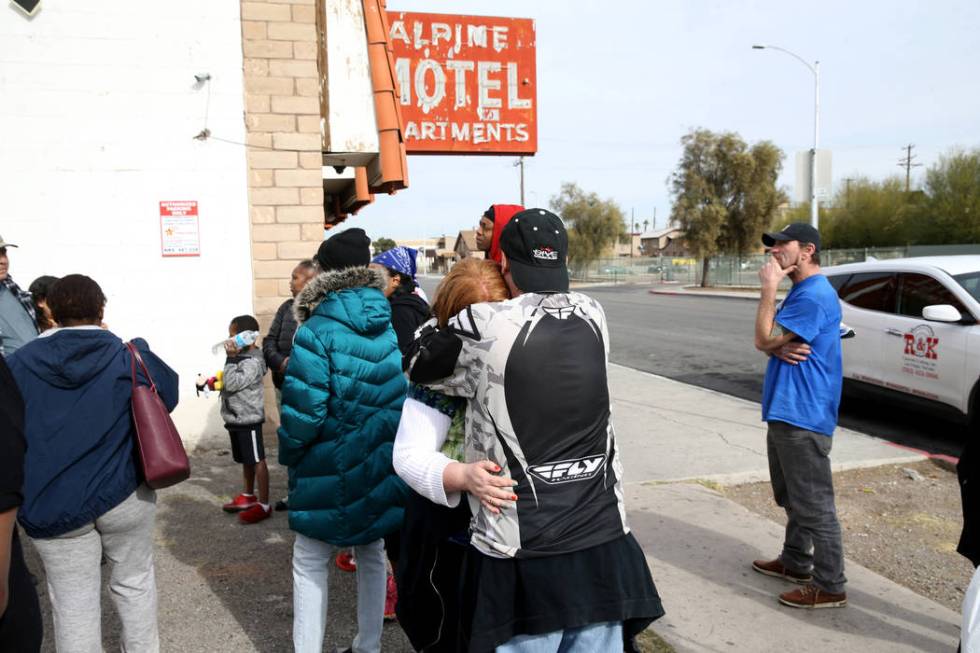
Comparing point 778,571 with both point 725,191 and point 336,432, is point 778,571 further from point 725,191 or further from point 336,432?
point 725,191

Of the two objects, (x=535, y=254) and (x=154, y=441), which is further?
(x=154, y=441)

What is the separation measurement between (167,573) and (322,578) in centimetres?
176

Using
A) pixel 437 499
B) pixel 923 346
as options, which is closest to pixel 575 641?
pixel 437 499

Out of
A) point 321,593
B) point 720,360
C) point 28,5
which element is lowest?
point 720,360

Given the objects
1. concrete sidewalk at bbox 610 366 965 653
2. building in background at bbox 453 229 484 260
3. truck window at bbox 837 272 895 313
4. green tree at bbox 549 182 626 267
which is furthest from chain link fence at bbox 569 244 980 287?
concrete sidewalk at bbox 610 366 965 653

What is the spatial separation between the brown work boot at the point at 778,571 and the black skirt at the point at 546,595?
92.4 inches

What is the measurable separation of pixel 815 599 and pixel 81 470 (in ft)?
11.3

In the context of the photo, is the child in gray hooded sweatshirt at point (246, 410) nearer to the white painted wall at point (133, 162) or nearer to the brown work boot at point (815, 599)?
the white painted wall at point (133, 162)

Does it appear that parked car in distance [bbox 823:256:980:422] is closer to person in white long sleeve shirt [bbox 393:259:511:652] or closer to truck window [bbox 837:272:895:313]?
truck window [bbox 837:272:895:313]

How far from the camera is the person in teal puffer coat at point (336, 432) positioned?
119 inches

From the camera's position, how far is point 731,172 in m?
42.0

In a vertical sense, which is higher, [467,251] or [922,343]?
[467,251]

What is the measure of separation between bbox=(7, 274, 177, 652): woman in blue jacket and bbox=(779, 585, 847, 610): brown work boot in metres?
3.08

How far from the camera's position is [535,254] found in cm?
216
